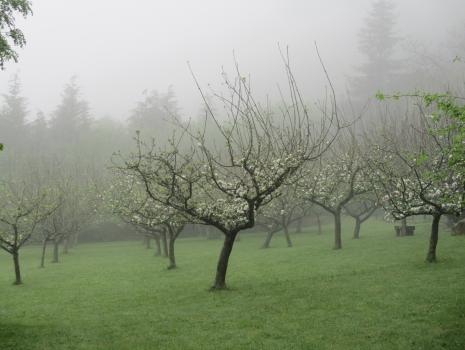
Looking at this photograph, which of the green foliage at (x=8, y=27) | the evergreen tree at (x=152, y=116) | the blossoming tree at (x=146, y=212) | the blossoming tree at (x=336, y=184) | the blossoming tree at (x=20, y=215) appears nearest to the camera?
the green foliage at (x=8, y=27)

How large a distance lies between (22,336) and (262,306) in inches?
354

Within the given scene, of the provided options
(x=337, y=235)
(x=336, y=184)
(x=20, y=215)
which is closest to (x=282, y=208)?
(x=336, y=184)

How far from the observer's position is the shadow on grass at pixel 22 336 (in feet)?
44.8

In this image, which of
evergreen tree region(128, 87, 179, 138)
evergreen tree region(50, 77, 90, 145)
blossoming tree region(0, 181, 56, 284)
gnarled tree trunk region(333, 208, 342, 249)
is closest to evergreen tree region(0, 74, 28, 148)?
evergreen tree region(50, 77, 90, 145)

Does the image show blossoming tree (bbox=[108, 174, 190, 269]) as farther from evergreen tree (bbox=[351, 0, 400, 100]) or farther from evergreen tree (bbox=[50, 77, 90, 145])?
evergreen tree (bbox=[351, 0, 400, 100])

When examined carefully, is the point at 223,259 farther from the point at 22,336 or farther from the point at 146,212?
the point at 146,212

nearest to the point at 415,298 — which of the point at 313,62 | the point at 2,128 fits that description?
the point at 2,128

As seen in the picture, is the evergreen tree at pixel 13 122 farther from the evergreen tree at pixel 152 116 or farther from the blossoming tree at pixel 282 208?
the blossoming tree at pixel 282 208

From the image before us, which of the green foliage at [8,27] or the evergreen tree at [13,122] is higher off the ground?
the evergreen tree at [13,122]

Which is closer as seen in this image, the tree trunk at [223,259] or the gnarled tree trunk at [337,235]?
the tree trunk at [223,259]

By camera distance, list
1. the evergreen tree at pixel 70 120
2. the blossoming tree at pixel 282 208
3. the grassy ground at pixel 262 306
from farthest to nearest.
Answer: the evergreen tree at pixel 70 120 < the blossoming tree at pixel 282 208 < the grassy ground at pixel 262 306

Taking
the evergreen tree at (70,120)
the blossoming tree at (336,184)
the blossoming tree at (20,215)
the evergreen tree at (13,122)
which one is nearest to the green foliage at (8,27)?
the blossoming tree at (20,215)

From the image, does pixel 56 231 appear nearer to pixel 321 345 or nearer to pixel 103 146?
pixel 321 345

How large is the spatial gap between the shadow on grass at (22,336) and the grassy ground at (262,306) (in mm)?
32
